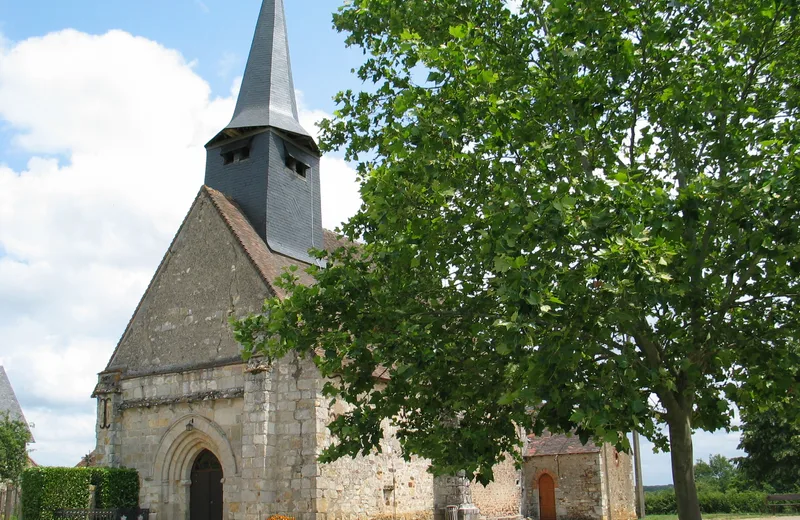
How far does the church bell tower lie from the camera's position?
1602 cm

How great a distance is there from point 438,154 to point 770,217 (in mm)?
3097

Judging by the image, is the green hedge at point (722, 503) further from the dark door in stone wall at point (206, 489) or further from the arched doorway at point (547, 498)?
the dark door in stone wall at point (206, 489)

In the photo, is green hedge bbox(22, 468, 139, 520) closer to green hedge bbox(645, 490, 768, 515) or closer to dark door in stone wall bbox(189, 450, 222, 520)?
dark door in stone wall bbox(189, 450, 222, 520)

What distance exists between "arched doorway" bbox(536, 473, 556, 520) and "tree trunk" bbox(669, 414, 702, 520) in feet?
59.8

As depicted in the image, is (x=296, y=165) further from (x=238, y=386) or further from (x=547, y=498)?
(x=547, y=498)

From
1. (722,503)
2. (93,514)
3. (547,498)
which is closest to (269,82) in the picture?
(93,514)

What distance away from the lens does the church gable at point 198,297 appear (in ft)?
45.9

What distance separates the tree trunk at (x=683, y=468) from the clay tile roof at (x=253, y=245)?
8207mm

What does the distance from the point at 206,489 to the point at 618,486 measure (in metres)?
16.5

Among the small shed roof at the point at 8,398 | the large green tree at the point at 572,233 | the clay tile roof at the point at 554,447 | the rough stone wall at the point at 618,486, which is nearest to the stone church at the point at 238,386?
the large green tree at the point at 572,233

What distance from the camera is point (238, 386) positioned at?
13375 mm

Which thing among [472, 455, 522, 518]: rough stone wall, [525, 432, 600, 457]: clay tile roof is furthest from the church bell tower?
[525, 432, 600, 457]: clay tile roof

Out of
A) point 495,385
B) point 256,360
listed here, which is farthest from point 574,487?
point 495,385

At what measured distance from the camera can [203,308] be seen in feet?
47.6
